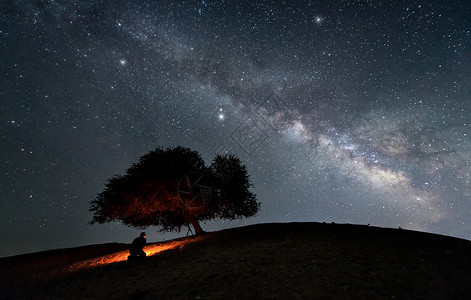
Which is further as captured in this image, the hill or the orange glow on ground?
the orange glow on ground

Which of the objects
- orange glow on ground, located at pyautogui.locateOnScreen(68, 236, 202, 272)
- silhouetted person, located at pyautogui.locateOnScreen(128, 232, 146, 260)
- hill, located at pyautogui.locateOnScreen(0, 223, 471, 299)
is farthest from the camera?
orange glow on ground, located at pyautogui.locateOnScreen(68, 236, 202, 272)

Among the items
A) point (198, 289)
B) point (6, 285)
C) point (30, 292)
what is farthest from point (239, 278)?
point (6, 285)

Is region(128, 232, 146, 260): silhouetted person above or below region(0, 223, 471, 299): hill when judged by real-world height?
above

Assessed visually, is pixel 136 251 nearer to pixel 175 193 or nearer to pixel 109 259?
pixel 109 259

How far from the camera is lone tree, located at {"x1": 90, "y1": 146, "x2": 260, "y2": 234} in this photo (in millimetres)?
23391

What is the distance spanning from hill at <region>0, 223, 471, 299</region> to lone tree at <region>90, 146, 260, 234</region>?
27.4 ft

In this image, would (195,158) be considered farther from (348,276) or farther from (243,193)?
(348,276)

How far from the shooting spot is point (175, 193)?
2339cm

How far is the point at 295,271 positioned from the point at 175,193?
52.8 ft

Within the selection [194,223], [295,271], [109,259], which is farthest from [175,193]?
[295,271]

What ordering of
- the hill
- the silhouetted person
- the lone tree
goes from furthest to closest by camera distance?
the lone tree < the silhouetted person < the hill

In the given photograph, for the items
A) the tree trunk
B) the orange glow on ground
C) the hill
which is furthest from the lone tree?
the hill

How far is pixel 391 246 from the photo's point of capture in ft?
38.4

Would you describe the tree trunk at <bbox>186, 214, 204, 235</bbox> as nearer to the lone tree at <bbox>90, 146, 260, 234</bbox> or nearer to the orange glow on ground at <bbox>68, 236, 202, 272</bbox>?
the lone tree at <bbox>90, 146, 260, 234</bbox>
